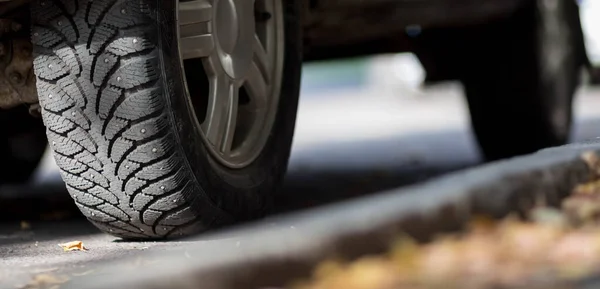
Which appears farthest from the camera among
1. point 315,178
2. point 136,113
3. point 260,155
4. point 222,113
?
point 315,178

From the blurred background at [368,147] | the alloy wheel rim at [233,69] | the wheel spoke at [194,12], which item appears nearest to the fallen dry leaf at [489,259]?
the alloy wheel rim at [233,69]

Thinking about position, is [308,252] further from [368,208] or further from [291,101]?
[291,101]

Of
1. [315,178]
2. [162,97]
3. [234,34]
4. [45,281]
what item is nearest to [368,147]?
[315,178]

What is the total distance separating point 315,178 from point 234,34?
226cm

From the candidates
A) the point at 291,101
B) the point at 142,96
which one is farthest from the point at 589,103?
the point at 142,96

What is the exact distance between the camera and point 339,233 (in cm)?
190

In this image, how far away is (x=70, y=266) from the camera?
8.95 ft

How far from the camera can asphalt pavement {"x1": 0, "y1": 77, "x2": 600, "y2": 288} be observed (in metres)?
2.89

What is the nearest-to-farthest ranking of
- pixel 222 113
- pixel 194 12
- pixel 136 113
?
pixel 136 113 → pixel 194 12 → pixel 222 113

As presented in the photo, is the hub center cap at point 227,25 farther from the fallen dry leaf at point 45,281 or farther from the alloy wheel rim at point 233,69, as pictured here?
the fallen dry leaf at point 45,281

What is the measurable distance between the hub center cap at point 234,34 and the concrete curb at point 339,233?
1009mm

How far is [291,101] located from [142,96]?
0.87 metres

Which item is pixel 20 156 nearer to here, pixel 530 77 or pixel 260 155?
pixel 260 155

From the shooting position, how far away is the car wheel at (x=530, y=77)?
5.29 m
